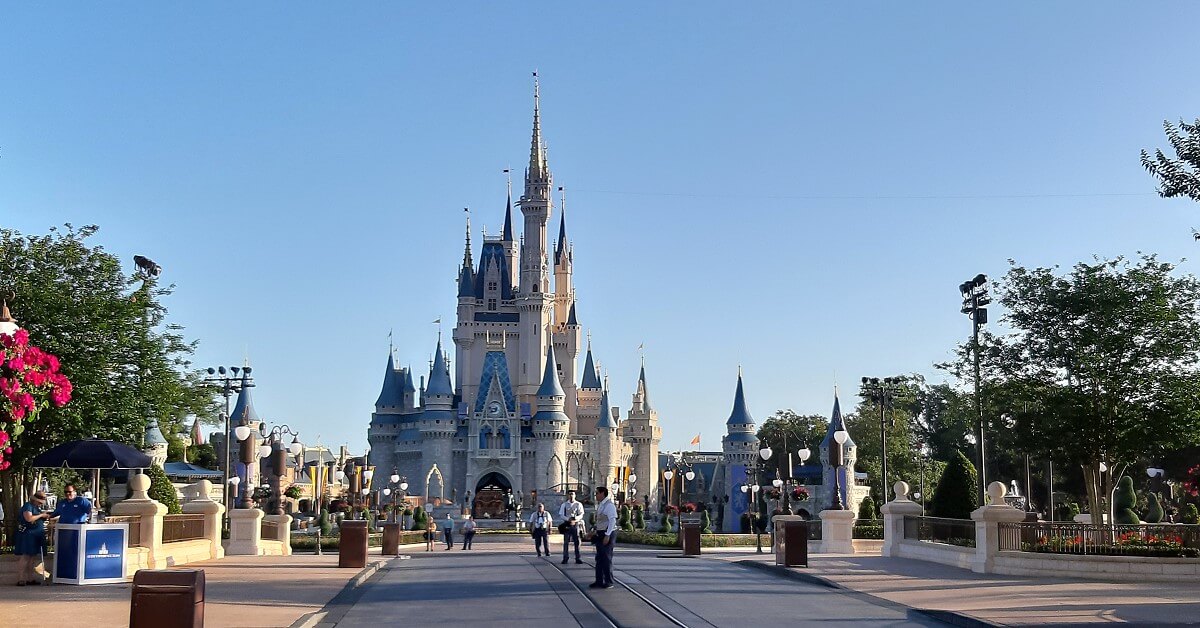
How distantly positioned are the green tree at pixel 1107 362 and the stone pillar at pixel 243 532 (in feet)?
57.0

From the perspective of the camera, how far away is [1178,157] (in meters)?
16.1

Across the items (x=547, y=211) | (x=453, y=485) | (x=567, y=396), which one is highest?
(x=547, y=211)

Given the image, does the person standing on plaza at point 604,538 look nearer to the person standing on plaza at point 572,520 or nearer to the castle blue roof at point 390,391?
the person standing on plaza at point 572,520

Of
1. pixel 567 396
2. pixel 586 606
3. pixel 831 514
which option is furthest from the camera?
pixel 567 396

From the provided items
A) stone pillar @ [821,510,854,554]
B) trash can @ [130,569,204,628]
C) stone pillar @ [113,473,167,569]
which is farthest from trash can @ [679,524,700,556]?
trash can @ [130,569,204,628]

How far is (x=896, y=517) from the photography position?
28.8 m

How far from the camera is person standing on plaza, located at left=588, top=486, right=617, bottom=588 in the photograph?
680 inches

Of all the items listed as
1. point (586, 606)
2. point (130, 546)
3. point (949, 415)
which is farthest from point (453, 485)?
point (586, 606)

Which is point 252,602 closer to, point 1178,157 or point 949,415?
point 1178,157

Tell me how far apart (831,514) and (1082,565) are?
11.0 metres

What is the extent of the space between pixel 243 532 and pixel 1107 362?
19.7m

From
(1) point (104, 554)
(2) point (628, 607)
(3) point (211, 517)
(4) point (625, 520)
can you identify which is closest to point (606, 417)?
(4) point (625, 520)

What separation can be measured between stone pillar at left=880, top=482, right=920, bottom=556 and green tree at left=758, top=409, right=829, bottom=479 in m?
69.2

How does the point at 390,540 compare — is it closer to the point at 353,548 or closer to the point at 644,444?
the point at 353,548
